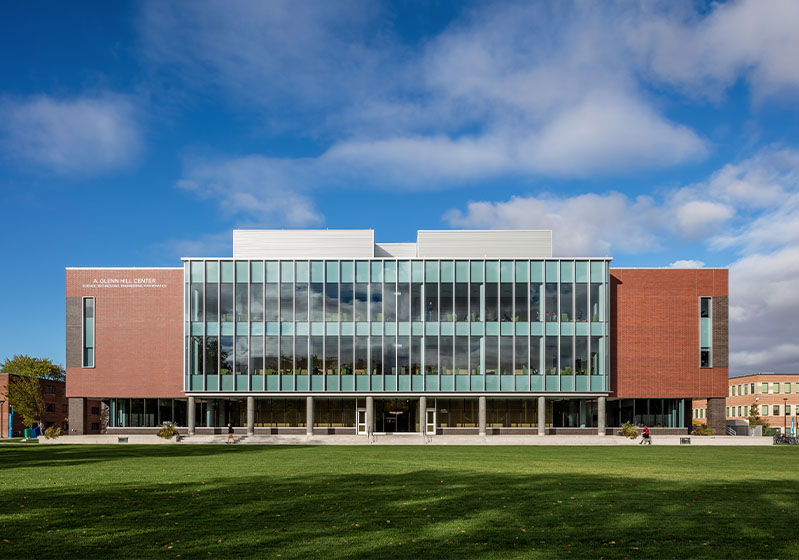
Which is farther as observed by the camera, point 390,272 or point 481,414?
point 390,272

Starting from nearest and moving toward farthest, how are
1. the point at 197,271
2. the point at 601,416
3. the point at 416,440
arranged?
the point at 416,440
the point at 601,416
the point at 197,271

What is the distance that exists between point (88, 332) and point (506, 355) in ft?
129

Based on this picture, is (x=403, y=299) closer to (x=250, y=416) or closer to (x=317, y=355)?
(x=317, y=355)

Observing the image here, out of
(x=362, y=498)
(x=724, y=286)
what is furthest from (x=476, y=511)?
(x=724, y=286)

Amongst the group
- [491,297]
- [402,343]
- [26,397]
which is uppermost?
[491,297]

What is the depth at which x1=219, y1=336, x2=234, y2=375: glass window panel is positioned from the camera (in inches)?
2424

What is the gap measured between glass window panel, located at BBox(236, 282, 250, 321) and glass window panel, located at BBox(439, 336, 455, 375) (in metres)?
18.0

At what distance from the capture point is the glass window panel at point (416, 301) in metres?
61.7

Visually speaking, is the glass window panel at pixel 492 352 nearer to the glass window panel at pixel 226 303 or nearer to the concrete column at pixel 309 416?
the concrete column at pixel 309 416

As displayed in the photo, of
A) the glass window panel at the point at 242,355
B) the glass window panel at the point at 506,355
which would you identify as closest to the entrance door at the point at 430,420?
the glass window panel at the point at 506,355

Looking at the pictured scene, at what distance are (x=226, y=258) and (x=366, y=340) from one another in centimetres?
1493

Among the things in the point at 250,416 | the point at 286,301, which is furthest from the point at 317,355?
the point at 250,416

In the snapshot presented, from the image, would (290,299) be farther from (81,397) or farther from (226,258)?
(81,397)

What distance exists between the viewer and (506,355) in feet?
201
